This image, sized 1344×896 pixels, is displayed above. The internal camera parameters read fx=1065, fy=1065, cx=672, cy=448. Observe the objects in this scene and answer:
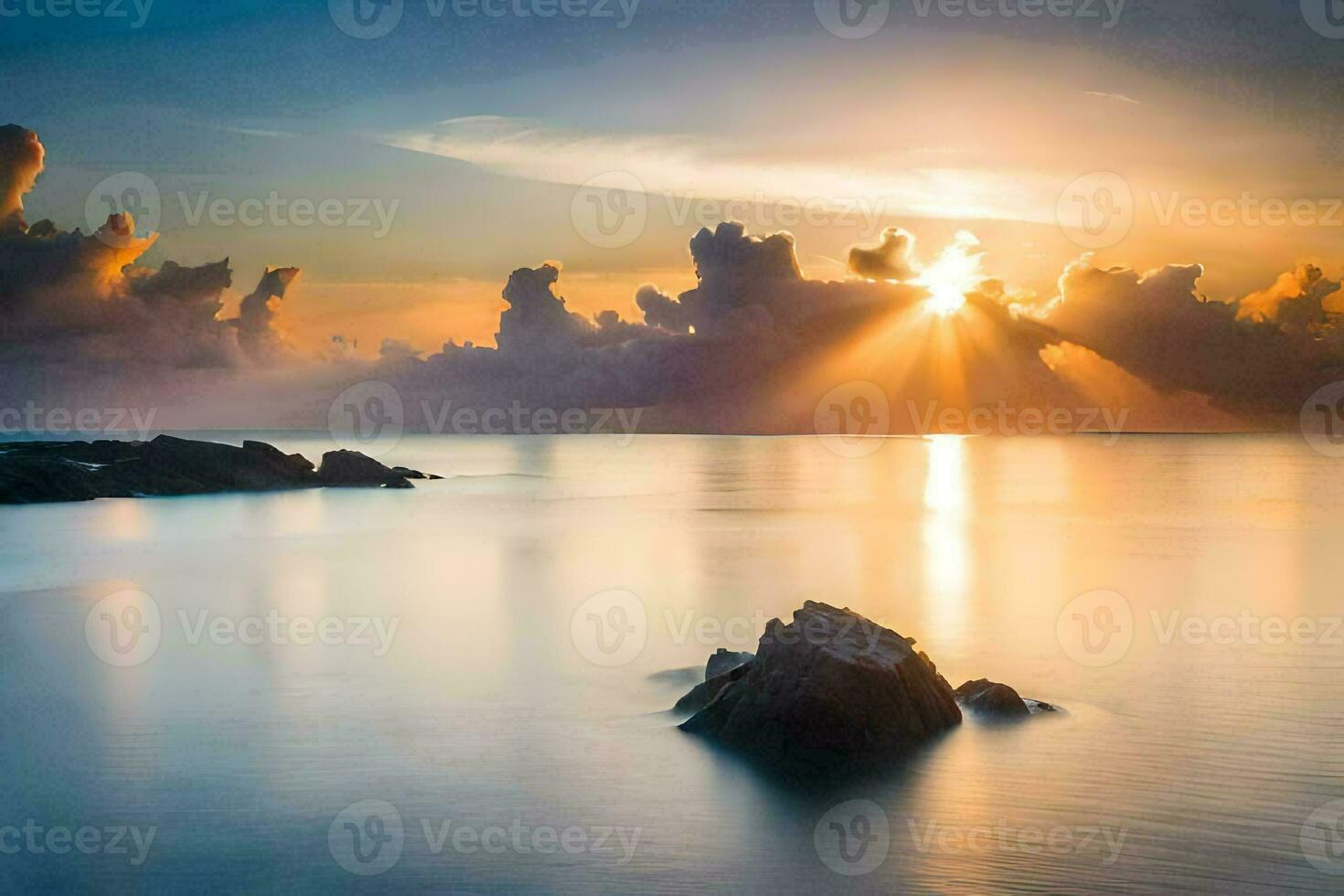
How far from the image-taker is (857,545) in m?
56.9

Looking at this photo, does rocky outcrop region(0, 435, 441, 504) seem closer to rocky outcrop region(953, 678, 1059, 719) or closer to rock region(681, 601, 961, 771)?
rock region(681, 601, 961, 771)

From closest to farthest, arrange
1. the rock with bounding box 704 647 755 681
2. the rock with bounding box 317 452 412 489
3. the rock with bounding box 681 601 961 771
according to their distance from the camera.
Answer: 1. the rock with bounding box 681 601 961 771
2. the rock with bounding box 704 647 755 681
3. the rock with bounding box 317 452 412 489

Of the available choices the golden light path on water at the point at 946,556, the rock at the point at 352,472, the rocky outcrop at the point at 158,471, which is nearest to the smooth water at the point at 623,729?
the golden light path on water at the point at 946,556

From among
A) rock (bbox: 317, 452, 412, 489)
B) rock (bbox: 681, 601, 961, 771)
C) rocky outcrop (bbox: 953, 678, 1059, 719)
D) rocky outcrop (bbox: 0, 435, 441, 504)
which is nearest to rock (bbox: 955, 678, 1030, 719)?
rocky outcrop (bbox: 953, 678, 1059, 719)

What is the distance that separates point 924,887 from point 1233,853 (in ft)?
13.8

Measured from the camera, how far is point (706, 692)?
1984cm

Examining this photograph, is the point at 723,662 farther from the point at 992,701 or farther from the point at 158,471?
the point at 158,471

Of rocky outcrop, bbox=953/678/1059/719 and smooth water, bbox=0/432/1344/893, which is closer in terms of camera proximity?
smooth water, bbox=0/432/1344/893

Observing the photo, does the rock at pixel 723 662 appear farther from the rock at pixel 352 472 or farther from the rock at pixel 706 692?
the rock at pixel 352 472

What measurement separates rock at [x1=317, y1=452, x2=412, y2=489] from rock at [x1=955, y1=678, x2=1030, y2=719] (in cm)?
8837

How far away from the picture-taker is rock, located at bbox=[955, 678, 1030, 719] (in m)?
19.4

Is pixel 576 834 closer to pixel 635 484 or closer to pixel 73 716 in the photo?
pixel 73 716

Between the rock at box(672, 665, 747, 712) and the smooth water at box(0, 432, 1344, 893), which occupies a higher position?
the rock at box(672, 665, 747, 712)

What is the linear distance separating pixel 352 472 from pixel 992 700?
8938 cm
